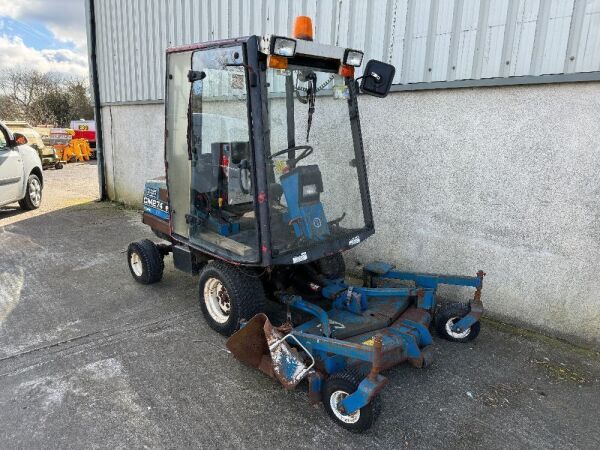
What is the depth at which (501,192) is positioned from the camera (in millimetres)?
4098

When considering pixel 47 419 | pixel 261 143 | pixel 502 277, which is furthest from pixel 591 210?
pixel 47 419

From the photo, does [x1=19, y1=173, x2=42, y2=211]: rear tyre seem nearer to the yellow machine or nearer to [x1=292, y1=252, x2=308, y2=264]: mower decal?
[x1=292, y1=252, x2=308, y2=264]: mower decal

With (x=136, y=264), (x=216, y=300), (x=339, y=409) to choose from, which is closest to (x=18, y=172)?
(x=136, y=264)

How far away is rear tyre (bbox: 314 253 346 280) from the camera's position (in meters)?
3.93

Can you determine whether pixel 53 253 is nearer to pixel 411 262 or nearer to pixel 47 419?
pixel 47 419

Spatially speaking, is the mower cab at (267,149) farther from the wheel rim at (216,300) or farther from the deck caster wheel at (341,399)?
the deck caster wheel at (341,399)

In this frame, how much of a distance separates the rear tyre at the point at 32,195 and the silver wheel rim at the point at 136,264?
4.73 m

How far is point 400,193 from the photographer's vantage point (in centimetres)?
483

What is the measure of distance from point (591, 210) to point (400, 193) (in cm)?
176

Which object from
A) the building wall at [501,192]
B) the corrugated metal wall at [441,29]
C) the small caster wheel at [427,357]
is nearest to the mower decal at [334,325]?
the small caster wheel at [427,357]

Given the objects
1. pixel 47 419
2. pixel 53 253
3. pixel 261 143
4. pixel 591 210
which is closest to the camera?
pixel 47 419

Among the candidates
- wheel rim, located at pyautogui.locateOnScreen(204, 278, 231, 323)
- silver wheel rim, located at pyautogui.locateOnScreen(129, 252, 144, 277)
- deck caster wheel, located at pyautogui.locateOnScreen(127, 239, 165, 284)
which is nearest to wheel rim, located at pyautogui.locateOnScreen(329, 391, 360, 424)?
wheel rim, located at pyautogui.locateOnScreen(204, 278, 231, 323)

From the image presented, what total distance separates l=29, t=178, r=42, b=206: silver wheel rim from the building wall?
6802 mm

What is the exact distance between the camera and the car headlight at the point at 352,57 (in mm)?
3404
